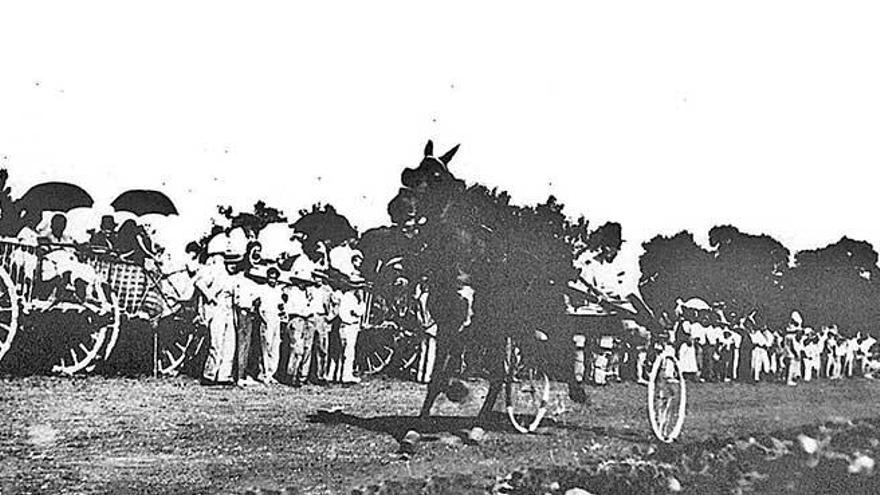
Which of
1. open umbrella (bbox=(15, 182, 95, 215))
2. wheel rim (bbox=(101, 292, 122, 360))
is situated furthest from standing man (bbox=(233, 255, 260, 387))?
open umbrella (bbox=(15, 182, 95, 215))

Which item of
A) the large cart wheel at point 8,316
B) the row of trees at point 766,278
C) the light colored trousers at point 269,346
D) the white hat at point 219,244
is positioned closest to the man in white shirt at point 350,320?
the light colored trousers at point 269,346

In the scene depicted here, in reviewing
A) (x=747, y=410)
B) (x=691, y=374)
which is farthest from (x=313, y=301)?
(x=747, y=410)

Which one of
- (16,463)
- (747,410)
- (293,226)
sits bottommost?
(16,463)

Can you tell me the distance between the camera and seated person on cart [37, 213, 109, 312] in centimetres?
313

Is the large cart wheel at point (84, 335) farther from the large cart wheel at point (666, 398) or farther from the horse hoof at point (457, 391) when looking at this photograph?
the large cart wheel at point (666, 398)

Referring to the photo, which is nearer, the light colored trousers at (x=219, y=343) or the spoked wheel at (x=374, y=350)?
the light colored trousers at (x=219, y=343)

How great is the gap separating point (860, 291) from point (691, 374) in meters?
1.15

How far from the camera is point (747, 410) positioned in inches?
221

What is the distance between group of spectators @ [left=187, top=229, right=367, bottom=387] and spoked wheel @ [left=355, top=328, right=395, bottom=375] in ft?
0.11

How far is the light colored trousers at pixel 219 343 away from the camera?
3.45 m

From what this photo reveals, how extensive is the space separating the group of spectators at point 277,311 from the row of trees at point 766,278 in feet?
5.96

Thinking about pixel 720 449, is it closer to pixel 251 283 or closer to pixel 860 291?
pixel 860 291

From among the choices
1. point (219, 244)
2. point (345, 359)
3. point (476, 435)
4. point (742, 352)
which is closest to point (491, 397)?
point (476, 435)

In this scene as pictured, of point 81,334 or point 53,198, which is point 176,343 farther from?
point 53,198
